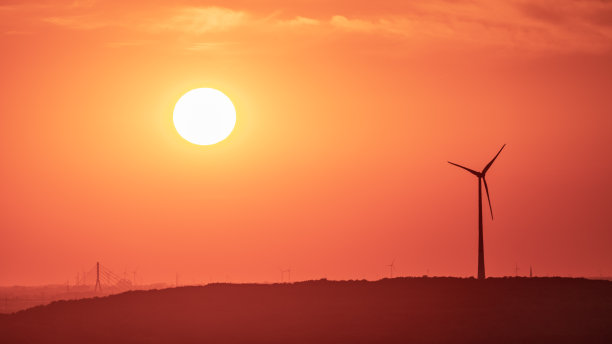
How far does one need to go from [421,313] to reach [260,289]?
2161 cm

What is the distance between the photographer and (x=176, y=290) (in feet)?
424

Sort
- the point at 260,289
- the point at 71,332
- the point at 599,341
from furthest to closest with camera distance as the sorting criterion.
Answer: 1. the point at 260,289
2. the point at 71,332
3. the point at 599,341

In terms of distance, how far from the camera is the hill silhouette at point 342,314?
105125 mm

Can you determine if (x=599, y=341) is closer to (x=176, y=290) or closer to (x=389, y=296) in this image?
(x=389, y=296)

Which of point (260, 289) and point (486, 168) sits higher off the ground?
point (486, 168)

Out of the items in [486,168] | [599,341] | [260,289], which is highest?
[486,168]

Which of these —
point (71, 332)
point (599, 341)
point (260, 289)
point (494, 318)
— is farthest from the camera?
point (260, 289)

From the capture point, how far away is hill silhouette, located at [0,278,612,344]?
105125mm

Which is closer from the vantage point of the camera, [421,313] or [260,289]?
[421,313]

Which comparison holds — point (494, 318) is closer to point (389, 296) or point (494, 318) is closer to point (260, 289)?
point (389, 296)

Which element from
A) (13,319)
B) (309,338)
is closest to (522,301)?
(309,338)

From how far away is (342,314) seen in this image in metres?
114

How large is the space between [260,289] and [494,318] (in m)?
29.3

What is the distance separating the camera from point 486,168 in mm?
117125
